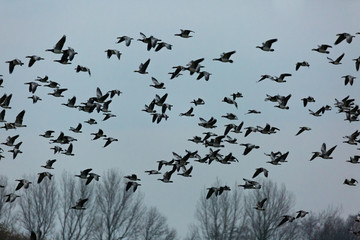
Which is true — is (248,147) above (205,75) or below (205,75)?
below

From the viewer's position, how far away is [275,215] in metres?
103

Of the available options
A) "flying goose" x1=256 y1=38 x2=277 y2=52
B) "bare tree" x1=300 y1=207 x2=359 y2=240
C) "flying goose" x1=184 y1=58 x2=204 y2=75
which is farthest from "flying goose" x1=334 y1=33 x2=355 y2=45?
"bare tree" x1=300 y1=207 x2=359 y2=240

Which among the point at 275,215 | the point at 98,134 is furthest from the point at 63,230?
the point at 98,134

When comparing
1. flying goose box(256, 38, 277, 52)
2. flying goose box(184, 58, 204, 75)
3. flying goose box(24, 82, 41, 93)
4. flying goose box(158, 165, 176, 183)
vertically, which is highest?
flying goose box(256, 38, 277, 52)

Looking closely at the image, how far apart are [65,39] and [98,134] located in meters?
7.09

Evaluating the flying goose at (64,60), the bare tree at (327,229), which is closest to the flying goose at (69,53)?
the flying goose at (64,60)

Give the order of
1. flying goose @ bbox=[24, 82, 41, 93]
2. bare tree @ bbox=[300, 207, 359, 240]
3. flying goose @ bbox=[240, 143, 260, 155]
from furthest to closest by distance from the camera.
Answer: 1. bare tree @ bbox=[300, 207, 359, 240]
2. flying goose @ bbox=[240, 143, 260, 155]
3. flying goose @ bbox=[24, 82, 41, 93]

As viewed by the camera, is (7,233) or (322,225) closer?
(7,233)

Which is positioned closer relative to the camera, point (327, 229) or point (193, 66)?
point (193, 66)

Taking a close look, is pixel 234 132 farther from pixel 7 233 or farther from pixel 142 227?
pixel 142 227

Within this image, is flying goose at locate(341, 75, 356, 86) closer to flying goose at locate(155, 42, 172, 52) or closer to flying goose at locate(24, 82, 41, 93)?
flying goose at locate(155, 42, 172, 52)

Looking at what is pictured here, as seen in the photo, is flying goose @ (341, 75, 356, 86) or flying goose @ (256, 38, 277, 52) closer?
flying goose @ (256, 38, 277, 52)

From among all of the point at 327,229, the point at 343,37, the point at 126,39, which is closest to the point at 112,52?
the point at 126,39

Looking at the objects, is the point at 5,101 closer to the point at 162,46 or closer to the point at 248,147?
the point at 162,46
